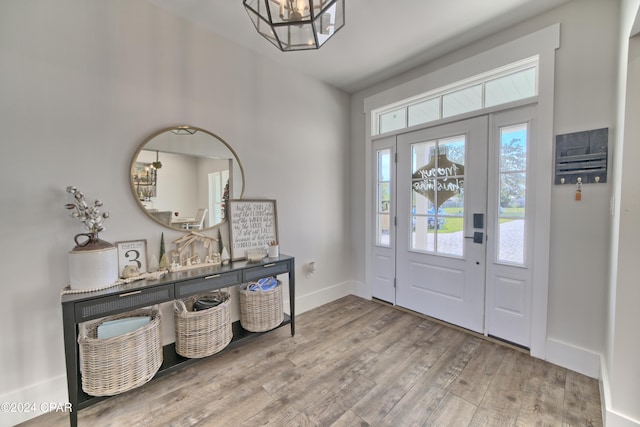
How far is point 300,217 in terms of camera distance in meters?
3.05

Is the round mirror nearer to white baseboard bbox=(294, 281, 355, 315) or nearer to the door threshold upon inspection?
white baseboard bbox=(294, 281, 355, 315)

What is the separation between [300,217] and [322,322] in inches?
46.8

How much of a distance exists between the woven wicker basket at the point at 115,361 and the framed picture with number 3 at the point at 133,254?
1.45 ft

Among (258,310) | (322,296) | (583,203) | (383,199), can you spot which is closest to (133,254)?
(258,310)

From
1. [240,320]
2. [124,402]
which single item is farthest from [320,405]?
[124,402]

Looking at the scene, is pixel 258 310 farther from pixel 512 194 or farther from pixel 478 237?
pixel 512 194

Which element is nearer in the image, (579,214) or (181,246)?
(579,214)

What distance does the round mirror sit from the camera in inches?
78.9

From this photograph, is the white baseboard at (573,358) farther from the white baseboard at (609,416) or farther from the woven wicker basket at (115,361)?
the woven wicker basket at (115,361)

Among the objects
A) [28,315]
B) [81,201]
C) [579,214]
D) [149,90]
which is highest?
[149,90]

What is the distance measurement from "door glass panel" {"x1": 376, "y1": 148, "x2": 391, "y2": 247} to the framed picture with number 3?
99.2 inches

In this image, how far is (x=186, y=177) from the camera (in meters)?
2.20

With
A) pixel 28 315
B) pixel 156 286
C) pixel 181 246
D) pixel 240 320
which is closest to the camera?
pixel 28 315

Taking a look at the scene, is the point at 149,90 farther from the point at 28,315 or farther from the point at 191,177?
the point at 28,315
